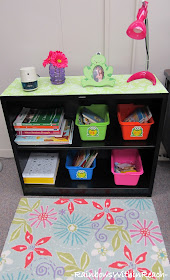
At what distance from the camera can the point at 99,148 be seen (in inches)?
58.0

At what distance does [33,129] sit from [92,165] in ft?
1.68

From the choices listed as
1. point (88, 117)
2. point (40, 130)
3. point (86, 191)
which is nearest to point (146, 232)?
point (86, 191)

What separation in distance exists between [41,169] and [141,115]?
0.80 metres

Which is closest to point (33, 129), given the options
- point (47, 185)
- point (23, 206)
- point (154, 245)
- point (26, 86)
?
point (26, 86)

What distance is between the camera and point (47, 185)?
167 cm

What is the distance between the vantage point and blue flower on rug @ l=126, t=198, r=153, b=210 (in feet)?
5.09

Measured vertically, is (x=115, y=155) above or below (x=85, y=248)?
above

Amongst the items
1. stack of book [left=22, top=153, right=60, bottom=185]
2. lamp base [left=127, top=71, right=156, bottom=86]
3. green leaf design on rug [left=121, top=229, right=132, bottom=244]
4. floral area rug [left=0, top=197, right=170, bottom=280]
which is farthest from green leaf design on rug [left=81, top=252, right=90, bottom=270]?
lamp base [left=127, top=71, right=156, bottom=86]

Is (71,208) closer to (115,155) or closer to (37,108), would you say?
(115,155)

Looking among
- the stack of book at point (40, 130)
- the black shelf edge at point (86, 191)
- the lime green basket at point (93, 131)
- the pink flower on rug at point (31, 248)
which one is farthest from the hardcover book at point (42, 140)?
the pink flower on rug at point (31, 248)

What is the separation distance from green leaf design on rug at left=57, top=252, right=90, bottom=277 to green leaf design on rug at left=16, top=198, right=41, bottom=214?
40 centimetres

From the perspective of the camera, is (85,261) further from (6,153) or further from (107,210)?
(6,153)

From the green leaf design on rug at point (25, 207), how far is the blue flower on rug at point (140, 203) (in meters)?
0.64

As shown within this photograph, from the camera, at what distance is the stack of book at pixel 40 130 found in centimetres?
144
